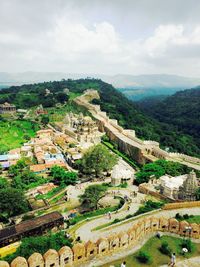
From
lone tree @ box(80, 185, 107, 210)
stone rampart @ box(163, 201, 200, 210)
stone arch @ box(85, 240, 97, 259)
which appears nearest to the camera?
stone arch @ box(85, 240, 97, 259)

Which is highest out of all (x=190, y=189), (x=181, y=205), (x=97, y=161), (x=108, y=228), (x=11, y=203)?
(x=190, y=189)

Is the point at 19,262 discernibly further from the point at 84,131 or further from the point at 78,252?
the point at 84,131

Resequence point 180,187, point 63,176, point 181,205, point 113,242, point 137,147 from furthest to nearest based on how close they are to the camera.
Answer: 1. point 137,147
2. point 63,176
3. point 180,187
4. point 181,205
5. point 113,242

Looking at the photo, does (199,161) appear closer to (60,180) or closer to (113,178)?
(113,178)

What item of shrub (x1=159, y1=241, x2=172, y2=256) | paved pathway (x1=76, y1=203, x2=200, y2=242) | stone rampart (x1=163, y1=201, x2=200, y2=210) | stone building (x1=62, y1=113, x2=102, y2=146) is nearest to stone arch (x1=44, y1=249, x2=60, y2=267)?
paved pathway (x1=76, y1=203, x2=200, y2=242)

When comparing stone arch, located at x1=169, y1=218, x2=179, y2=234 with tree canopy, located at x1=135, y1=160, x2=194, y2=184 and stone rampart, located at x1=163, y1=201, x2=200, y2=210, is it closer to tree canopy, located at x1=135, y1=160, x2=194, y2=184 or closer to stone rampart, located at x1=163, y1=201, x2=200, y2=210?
stone rampart, located at x1=163, y1=201, x2=200, y2=210

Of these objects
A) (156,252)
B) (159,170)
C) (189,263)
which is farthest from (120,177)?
(189,263)

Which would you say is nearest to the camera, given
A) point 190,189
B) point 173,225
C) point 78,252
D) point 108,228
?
point 78,252

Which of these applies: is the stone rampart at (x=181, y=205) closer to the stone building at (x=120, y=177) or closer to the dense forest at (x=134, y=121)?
the stone building at (x=120, y=177)
